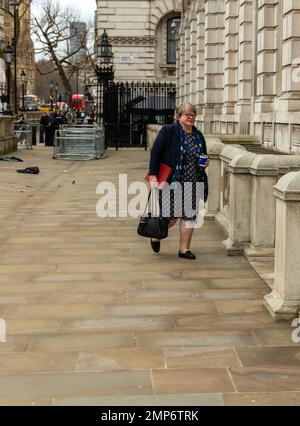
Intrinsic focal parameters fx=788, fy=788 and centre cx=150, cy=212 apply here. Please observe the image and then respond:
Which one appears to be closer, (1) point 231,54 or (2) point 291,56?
(2) point 291,56

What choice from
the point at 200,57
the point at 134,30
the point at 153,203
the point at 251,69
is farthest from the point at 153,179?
the point at 134,30

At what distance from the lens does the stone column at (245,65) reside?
2003 centimetres

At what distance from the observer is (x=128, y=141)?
132 feet

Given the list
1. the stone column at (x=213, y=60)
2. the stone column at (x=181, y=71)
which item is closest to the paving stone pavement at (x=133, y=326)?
the stone column at (x=213, y=60)

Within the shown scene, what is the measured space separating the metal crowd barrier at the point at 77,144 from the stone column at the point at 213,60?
4682 mm

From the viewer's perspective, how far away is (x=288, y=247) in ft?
20.8

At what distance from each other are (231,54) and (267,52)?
5.04 meters

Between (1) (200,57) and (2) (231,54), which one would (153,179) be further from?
(1) (200,57)

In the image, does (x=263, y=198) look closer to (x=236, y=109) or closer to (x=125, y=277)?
(x=125, y=277)

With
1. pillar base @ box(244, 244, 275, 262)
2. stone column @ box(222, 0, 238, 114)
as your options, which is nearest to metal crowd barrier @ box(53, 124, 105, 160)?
stone column @ box(222, 0, 238, 114)

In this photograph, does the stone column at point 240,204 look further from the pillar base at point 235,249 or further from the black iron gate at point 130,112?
the black iron gate at point 130,112

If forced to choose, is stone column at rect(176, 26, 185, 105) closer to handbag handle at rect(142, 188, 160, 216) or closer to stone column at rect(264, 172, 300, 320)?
handbag handle at rect(142, 188, 160, 216)

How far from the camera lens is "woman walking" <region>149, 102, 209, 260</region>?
340 inches

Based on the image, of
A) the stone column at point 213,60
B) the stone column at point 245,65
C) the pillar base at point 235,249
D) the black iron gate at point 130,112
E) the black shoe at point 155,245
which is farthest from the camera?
the black iron gate at point 130,112
